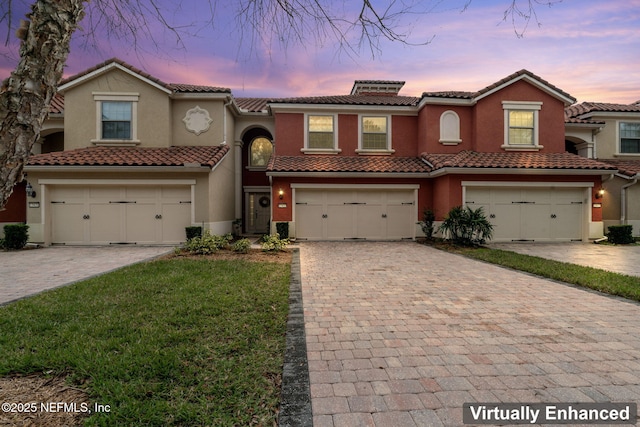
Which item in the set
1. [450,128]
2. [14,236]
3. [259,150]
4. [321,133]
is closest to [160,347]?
[14,236]

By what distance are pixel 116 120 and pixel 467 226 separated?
48.1 ft

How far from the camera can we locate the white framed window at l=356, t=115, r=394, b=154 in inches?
559

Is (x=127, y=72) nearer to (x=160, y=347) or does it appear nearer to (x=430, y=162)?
(x=430, y=162)

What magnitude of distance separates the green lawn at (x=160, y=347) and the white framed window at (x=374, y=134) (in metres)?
10.3

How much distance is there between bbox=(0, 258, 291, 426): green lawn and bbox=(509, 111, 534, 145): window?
13.5 metres

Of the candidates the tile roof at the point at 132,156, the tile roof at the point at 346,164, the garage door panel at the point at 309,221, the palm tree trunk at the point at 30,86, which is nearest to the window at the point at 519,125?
the tile roof at the point at 346,164

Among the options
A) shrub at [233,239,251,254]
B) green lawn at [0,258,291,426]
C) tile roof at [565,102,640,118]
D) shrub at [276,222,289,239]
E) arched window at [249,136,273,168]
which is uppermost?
tile roof at [565,102,640,118]

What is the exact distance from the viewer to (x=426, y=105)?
13.6 meters

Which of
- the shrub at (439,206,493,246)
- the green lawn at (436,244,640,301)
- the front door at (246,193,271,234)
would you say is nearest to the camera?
the green lawn at (436,244,640,301)

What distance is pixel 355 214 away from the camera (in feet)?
42.9

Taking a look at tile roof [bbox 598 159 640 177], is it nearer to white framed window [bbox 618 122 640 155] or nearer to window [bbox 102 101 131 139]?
white framed window [bbox 618 122 640 155]

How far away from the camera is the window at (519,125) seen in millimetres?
13695

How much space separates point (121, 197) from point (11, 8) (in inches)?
424

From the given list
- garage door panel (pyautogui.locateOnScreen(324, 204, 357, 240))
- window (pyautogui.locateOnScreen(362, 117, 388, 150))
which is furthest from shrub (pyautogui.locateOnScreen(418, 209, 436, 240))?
window (pyautogui.locateOnScreen(362, 117, 388, 150))
